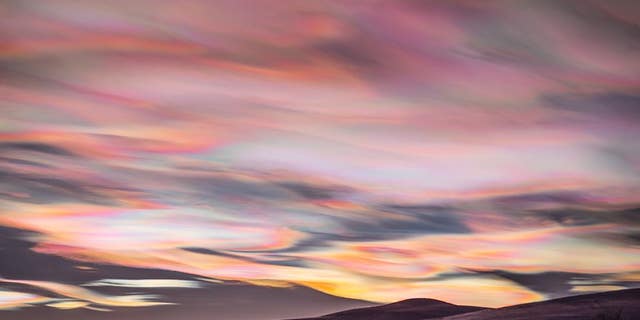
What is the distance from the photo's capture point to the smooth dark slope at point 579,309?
106 metres

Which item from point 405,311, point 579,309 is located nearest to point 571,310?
point 579,309

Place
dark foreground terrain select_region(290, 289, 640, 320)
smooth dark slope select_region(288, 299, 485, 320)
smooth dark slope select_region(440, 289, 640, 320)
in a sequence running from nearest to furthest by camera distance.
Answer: smooth dark slope select_region(440, 289, 640, 320) < dark foreground terrain select_region(290, 289, 640, 320) < smooth dark slope select_region(288, 299, 485, 320)

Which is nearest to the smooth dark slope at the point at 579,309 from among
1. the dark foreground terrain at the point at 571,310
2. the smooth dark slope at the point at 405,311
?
the dark foreground terrain at the point at 571,310

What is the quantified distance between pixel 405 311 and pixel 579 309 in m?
64.0

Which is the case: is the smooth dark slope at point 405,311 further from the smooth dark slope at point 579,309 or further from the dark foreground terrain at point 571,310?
the smooth dark slope at point 579,309

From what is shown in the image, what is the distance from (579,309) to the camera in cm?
11581

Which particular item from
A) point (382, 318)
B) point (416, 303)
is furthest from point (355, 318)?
point (416, 303)

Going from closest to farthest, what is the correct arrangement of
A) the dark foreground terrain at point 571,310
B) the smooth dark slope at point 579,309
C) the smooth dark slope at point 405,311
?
the smooth dark slope at point 579,309 < the dark foreground terrain at point 571,310 < the smooth dark slope at point 405,311

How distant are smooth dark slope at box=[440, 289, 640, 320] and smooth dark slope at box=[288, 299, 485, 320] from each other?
3183 cm

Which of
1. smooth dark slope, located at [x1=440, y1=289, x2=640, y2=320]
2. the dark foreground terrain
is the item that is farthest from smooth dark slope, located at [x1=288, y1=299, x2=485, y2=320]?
smooth dark slope, located at [x1=440, y1=289, x2=640, y2=320]

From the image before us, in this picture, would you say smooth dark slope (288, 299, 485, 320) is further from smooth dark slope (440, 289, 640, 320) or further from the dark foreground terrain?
smooth dark slope (440, 289, 640, 320)

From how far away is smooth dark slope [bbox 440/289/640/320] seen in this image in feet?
347

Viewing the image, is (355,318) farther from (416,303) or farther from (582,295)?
(582,295)

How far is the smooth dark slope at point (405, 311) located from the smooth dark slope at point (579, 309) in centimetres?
3183
